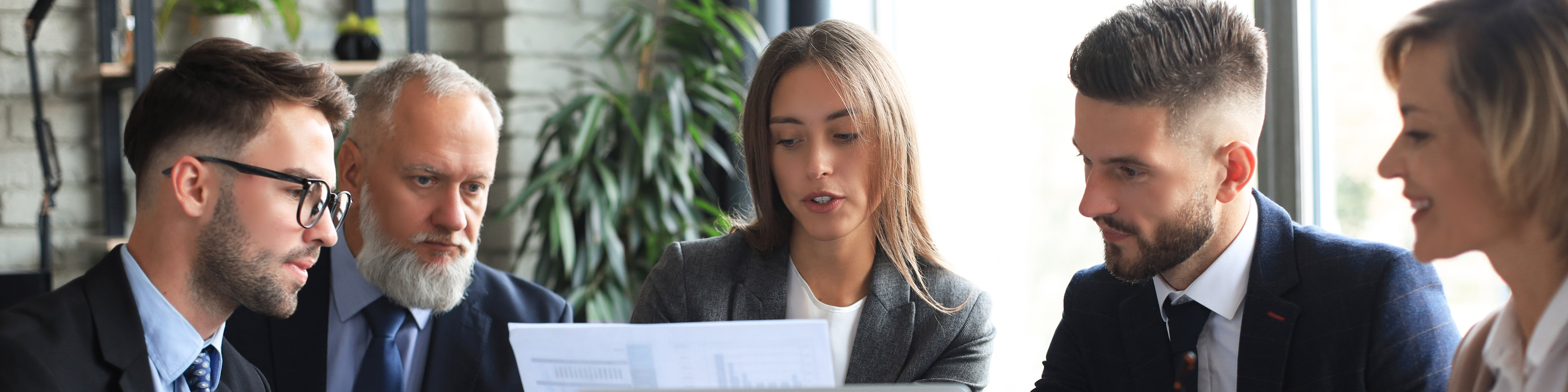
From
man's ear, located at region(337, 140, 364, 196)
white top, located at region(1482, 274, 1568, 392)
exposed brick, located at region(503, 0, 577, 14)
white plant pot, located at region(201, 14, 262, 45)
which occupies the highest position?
exposed brick, located at region(503, 0, 577, 14)

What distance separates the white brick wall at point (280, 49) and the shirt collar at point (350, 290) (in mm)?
1113

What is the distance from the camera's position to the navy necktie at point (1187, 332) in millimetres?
1407

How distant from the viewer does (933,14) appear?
3160mm

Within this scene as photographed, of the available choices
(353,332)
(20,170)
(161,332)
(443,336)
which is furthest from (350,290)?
(20,170)

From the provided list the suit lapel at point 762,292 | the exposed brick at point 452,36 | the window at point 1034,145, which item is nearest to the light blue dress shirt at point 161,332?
the suit lapel at point 762,292

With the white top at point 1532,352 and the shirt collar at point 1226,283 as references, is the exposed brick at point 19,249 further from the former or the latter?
the white top at point 1532,352

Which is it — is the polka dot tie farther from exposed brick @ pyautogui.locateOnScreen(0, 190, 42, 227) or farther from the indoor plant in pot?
exposed brick @ pyautogui.locateOnScreen(0, 190, 42, 227)

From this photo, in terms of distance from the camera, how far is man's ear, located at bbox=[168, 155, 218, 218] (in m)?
1.37

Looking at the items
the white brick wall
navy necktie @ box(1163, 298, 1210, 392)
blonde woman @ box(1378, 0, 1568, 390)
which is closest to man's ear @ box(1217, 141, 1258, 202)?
navy necktie @ box(1163, 298, 1210, 392)

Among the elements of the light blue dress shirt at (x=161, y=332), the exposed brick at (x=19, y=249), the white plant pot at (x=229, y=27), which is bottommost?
the exposed brick at (x=19, y=249)

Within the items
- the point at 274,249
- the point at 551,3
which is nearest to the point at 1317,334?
the point at 274,249

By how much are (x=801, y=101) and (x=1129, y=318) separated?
0.61 metres

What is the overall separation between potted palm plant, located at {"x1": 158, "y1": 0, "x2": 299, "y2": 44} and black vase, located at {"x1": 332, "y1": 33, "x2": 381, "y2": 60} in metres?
0.16

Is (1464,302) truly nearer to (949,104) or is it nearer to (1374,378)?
(1374,378)
